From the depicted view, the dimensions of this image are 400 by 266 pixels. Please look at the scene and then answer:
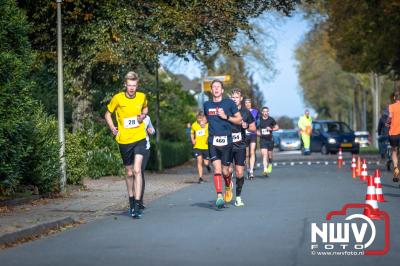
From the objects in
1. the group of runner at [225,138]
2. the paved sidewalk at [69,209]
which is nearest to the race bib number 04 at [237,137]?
the group of runner at [225,138]

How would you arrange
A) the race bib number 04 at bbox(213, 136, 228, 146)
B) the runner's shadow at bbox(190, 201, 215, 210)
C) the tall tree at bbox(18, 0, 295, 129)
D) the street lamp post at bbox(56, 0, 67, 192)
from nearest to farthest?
the race bib number 04 at bbox(213, 136, 228, 146) < the runner's shadow at bbox(190, 201, 215, 210) < the street lamp post at bbox(56, 0, 67, 192) < the tall tree at bbox(18, 0, 295, 129)

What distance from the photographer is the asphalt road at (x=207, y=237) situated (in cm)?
952

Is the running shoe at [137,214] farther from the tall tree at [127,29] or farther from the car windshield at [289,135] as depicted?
the car windshield at [289,135]

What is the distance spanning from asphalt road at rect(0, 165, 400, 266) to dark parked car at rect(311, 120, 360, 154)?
3146cm

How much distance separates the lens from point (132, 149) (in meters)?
14.2

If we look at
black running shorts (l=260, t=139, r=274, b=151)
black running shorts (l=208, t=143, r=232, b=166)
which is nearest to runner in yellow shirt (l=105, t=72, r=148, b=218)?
black running shorts (l=208, t=143, r=232, b=166)

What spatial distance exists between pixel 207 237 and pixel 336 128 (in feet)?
131

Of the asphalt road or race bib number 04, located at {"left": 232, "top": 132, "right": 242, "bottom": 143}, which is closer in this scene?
the asphalt road

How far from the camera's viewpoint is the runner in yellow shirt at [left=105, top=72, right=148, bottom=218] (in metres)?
14.1

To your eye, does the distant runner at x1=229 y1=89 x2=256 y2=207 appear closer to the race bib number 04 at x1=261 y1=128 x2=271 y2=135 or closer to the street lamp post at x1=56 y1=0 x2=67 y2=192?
the street lamp post at x1=56 y1=0 x2=67 y2=192

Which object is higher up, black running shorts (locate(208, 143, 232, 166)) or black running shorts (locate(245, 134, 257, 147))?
black running shorts (locate(245, 134, 257, 147))

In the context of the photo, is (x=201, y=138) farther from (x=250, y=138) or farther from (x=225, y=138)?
(x=225, y=138)

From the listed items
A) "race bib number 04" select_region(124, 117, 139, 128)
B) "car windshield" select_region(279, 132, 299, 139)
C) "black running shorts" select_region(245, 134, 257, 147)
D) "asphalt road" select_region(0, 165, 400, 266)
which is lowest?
"asphalt road" select_region(0, 165, 400, 266)

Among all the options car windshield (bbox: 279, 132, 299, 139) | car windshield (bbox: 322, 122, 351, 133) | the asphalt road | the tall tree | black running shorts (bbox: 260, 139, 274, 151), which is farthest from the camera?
car windshield (bbox: 279, 132, 299, 139)
